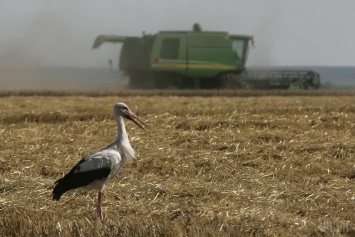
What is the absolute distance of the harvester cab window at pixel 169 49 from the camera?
43.0 meters

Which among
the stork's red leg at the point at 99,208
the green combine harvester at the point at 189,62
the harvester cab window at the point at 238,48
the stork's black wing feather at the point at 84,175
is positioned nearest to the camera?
the stork's red leg at the point at 99,208

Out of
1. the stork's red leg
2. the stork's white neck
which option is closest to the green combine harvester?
the stork's white neck

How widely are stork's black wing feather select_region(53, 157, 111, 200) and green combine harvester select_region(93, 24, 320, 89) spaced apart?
3106cm

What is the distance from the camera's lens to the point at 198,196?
11648 mm

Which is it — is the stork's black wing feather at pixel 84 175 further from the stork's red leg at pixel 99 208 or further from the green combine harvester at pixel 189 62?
the green combine harvester at pixel 189 62

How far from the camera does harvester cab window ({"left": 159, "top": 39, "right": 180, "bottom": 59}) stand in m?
43.0

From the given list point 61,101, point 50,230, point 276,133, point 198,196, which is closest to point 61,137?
point 276,133

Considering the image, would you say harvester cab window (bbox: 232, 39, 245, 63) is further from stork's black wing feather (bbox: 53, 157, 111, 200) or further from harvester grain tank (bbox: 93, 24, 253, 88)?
stork's black wing feather (bbox: 53, 157, 111, 200)

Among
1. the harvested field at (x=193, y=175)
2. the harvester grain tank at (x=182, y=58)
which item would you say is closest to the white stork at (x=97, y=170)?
the harvested field at (x=193, y=175)

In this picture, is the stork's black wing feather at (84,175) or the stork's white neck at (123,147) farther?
the stork's white neck at (123,147)

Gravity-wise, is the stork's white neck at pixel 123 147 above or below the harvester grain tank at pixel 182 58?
above

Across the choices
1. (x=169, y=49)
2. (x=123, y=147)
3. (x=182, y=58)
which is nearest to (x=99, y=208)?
(x=123, y=147)

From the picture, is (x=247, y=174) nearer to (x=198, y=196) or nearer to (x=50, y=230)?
(x=198, y=196)

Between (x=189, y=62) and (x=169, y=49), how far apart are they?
1200mm
